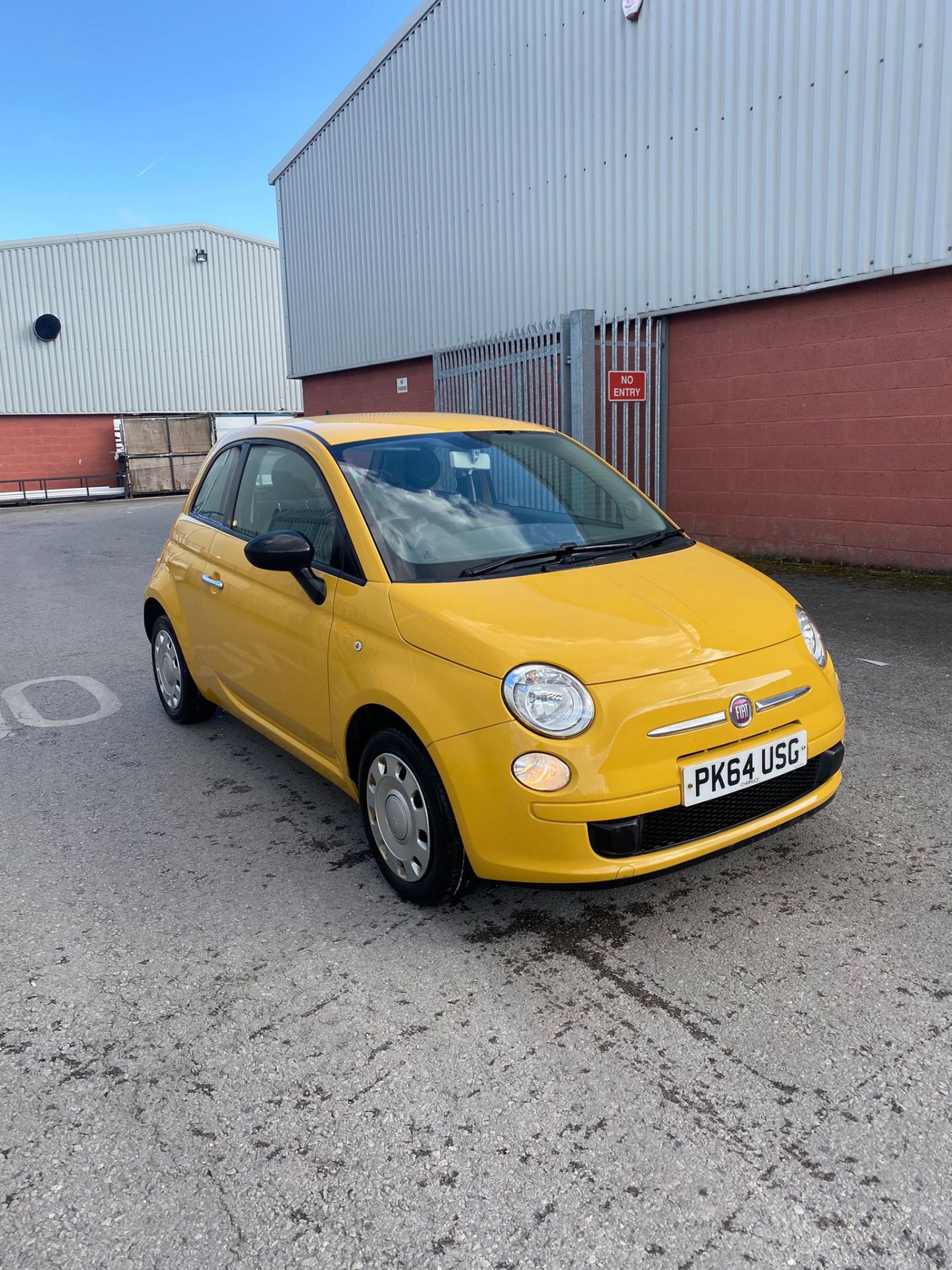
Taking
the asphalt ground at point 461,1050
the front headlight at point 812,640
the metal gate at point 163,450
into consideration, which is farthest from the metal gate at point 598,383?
the metal gate at point 163,450

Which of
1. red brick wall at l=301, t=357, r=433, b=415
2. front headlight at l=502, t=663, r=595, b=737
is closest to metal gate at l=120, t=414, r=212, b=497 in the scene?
red brick wall at l=301, t=357, r=433, b=415

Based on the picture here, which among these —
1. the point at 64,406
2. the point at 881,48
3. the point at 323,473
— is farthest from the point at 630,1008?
the point at 64,406

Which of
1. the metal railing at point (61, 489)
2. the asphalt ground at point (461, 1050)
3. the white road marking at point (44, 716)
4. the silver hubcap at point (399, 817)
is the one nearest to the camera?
the asphalt ground at point (461, 1050)

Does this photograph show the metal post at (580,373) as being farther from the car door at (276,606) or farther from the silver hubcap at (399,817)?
the silver hubcap at (399,817)

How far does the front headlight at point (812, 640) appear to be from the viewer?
331cm

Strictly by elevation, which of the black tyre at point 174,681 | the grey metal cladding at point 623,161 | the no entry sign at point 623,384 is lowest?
the black tyre at point 174,681

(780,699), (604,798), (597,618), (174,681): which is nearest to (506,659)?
(597,618)

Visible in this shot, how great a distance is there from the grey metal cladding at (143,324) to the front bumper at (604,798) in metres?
29.0

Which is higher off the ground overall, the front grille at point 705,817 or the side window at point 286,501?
the side window at point 286,501

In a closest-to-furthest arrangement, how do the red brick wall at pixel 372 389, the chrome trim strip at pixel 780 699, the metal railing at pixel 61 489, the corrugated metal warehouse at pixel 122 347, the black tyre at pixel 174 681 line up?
the chrome trim strip at pixel 780 699 < the black tyre at pixel 174 681 < the red brick wall at pixel 372 389 < the metal railing at pixel 61 489 < the corrugated metal warehouse at pixel 122 347

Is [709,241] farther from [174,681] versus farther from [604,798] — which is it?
[604,798]

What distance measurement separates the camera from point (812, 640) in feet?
11.0

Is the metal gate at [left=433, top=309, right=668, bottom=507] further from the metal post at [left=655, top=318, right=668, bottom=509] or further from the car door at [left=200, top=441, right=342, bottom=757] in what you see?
the car door at [left=200, top=441, right=342, bottom=757]

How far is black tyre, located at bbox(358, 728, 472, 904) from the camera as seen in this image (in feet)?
9.76
